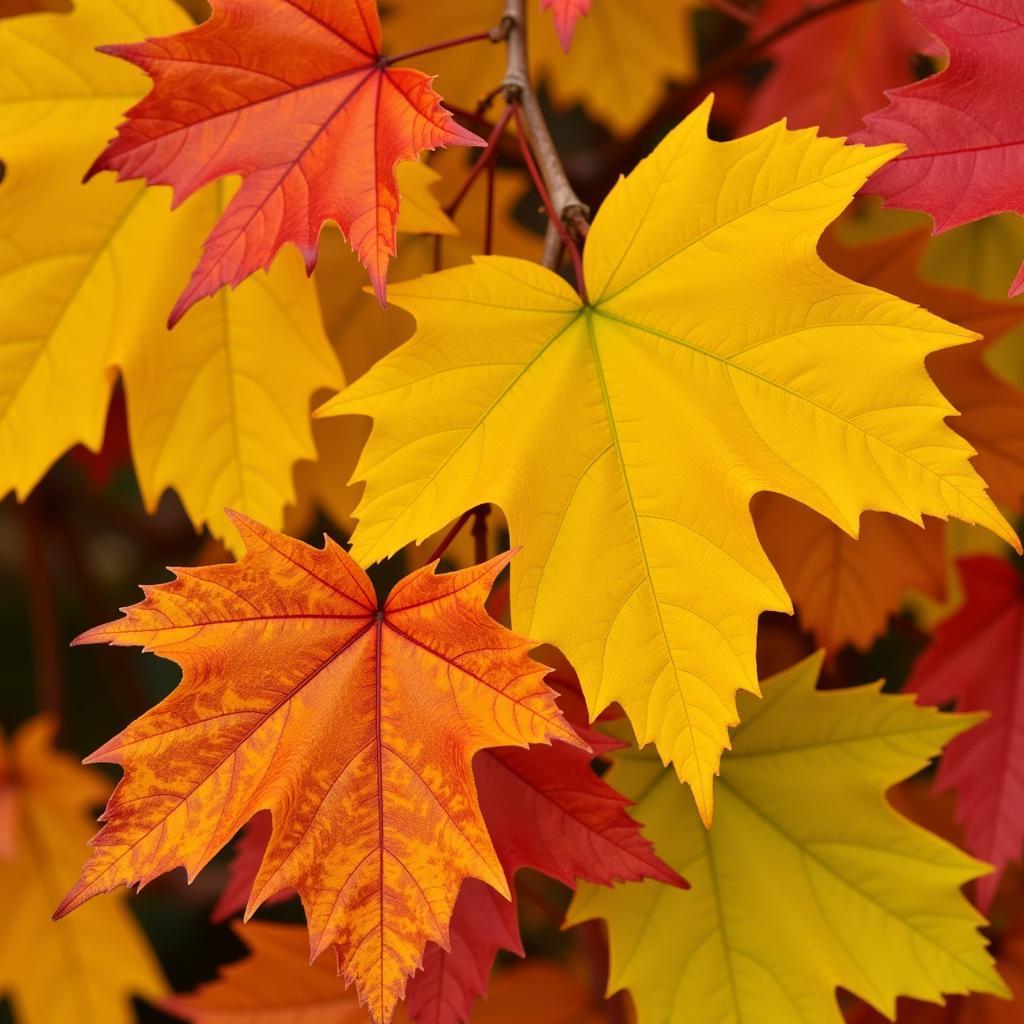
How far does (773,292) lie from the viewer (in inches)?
20.0

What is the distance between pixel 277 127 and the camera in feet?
1.75

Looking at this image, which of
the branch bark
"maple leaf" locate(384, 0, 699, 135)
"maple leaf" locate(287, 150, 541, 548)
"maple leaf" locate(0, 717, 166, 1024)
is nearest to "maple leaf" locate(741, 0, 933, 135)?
"maple leaf" locate(384, 0, 699, 135)

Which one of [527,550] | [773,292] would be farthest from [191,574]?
[773,292]

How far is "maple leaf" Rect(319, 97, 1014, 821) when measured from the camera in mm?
478

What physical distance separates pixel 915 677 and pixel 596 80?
631mm

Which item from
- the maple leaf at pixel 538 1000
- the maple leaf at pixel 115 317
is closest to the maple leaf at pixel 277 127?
the maple leaf at pixel 115 317

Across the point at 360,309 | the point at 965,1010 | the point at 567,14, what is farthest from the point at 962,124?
the point at 965,1010

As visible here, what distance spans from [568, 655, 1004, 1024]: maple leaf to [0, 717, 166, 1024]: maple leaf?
0.61m

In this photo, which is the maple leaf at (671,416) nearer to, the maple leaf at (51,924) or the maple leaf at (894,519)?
the maple leaf at (894,519)

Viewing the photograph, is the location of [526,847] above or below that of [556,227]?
below

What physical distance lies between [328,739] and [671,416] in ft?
0.67

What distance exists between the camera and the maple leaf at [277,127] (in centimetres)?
51

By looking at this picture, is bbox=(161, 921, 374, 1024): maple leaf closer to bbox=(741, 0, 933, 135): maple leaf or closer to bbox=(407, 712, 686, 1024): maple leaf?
bbox=(407, 712, 686, 1024): maple leaf

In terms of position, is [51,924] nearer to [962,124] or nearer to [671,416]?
[671,416]
